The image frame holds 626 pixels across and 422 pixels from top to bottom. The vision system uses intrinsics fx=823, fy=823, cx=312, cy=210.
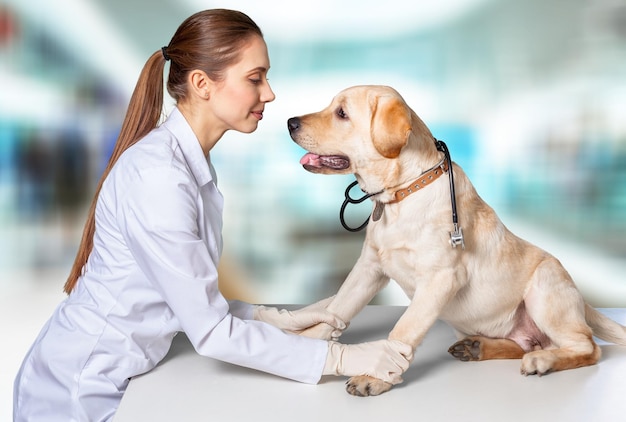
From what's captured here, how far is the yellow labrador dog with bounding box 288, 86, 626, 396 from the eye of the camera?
6.74 ft

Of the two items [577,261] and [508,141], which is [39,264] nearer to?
[508,141]

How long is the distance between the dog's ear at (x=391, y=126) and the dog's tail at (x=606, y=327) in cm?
77

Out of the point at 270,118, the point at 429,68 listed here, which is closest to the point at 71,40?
the point at 270,118

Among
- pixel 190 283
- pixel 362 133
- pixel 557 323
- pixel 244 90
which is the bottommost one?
pixel 557 323

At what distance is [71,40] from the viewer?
161 inches

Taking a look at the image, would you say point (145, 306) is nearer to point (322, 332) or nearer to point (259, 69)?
point (322, 332)

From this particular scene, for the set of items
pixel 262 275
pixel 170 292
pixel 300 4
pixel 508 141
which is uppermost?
pixel 300 4

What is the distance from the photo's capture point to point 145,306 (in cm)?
203

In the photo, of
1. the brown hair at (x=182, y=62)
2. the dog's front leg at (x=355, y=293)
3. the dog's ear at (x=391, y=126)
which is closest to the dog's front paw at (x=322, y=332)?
the dog's front leg at (x=355, y=293)

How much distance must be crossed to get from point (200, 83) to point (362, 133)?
44 centimetres

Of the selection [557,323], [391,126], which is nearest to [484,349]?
[557,323]

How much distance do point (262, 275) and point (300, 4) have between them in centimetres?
138

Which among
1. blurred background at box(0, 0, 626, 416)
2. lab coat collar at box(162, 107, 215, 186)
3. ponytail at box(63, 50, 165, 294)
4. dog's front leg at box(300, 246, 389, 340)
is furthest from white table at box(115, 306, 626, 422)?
blurred background at box(0, 0, 626, 416)

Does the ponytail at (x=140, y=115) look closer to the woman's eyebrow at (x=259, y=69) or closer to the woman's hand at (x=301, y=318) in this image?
the woman's eyebrow at (x=259, y=69)
